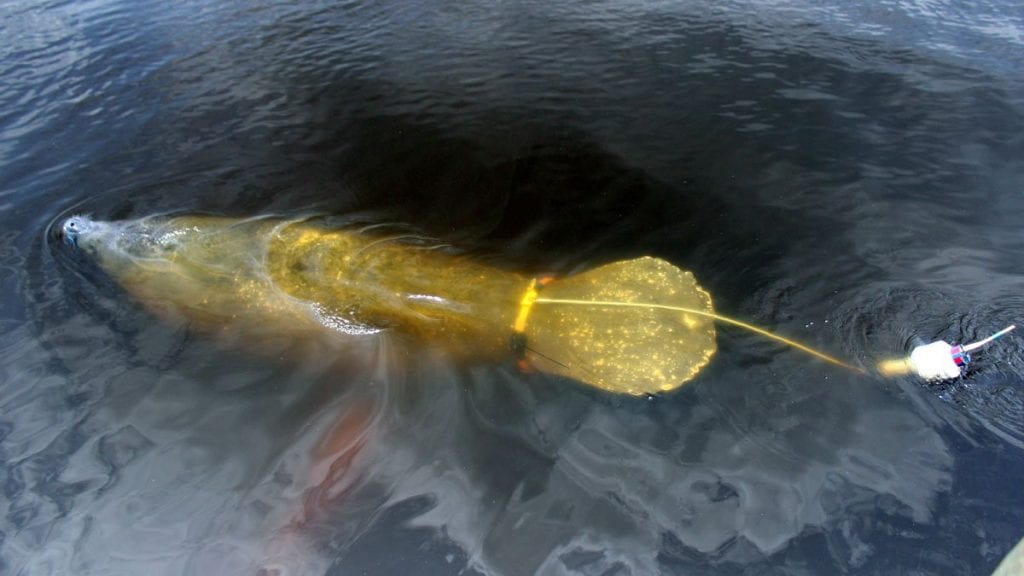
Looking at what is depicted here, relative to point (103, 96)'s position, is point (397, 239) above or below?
below

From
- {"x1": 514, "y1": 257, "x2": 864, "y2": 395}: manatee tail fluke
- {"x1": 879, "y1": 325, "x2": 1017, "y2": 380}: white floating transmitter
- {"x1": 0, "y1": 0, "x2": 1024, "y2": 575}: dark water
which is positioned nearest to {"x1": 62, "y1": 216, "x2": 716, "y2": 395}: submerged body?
{"x1": 514, "y1": 257, "x2": 864, "y2": 395}: manatee tail fluke

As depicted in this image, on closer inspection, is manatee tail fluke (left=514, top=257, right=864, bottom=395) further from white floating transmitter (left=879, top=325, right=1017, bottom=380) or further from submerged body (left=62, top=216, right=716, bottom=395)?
white floating transmitter (left=879, top=325, right=1017, bottom=380)

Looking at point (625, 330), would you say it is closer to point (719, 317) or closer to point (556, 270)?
point (719, 317)

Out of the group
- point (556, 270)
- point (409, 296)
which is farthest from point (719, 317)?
point (409, 296)

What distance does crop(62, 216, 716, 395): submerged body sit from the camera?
5.84 m

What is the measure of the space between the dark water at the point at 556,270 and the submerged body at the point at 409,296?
0.89ft

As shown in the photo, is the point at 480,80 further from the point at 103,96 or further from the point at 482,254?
the point at 103,96

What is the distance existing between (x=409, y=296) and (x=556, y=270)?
168 centimetres

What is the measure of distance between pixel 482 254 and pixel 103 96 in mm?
8547

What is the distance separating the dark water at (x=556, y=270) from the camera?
475 centimetres

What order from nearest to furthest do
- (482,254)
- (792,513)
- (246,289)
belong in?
(792,513), (246,289), (482,254)

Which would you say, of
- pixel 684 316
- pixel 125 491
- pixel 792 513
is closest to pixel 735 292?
pixel 684 316

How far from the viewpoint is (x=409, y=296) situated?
646 centimetres

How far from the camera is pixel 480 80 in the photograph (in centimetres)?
1078
